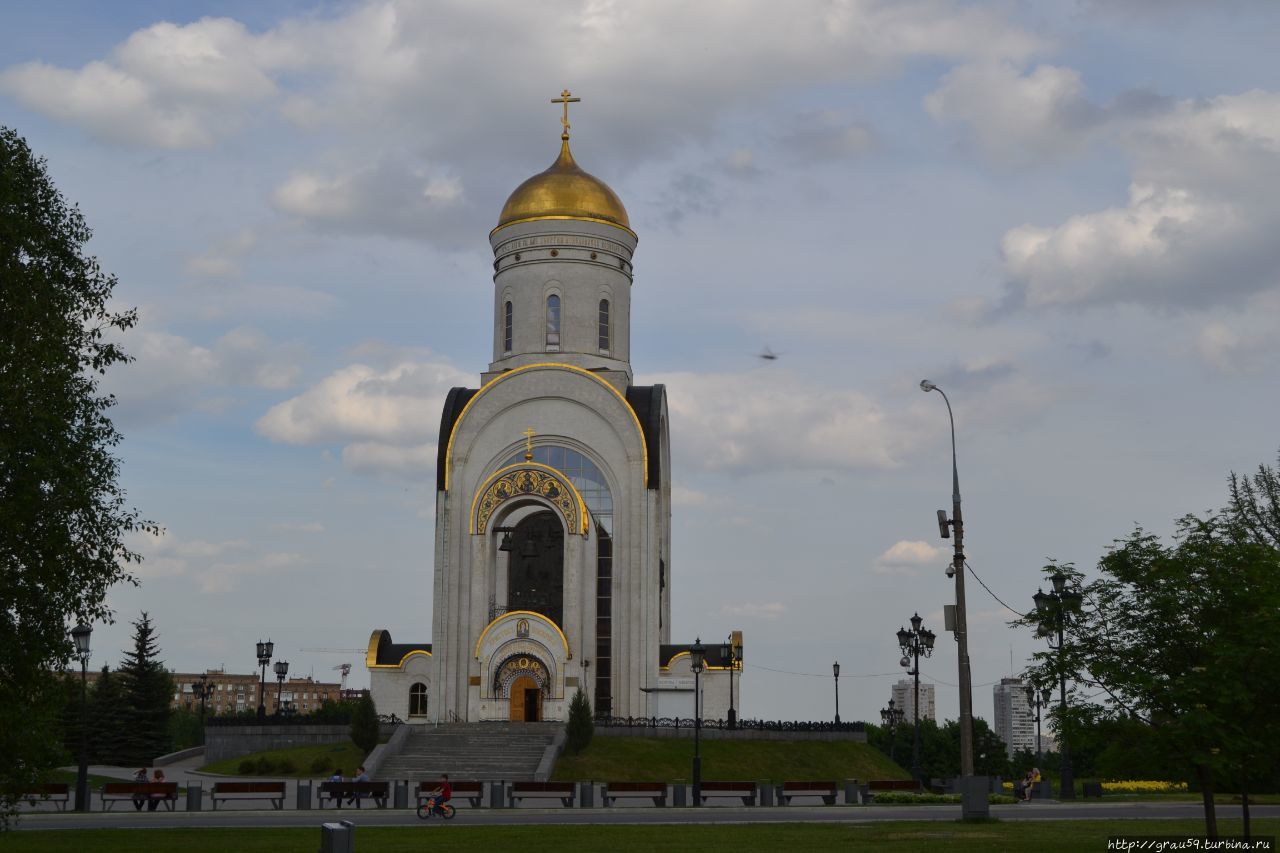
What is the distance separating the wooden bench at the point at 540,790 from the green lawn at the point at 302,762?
10.3 m

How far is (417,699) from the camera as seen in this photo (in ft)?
155

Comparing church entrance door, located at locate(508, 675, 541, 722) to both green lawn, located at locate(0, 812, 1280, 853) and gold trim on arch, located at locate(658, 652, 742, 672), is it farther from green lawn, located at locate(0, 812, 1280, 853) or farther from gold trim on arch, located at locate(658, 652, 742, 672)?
green lawn, located at locate(0, 812, 1280, 853)

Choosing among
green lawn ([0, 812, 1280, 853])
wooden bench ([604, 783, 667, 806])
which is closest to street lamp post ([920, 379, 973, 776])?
green lawn ([0, 812, 1280, 853])

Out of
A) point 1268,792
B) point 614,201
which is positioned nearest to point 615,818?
point 1268,792

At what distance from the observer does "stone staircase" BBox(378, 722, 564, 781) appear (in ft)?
121

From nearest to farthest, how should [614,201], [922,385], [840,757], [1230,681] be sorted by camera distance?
[1230,681]
[922,385]
[840,757]
[614,201]

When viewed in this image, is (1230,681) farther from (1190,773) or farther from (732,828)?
(732,828)

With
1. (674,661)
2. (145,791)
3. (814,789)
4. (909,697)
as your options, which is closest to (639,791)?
(814,789)

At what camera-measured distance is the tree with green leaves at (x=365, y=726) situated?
1549 inches

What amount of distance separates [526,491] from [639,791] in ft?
55.8

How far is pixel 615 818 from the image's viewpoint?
23453 mm

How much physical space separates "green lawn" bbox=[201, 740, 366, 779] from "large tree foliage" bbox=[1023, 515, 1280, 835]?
25.8 metres

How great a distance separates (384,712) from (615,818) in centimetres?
2533

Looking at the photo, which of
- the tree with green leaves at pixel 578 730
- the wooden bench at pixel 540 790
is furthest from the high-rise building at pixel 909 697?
the wooden bench at pixel 540 790
